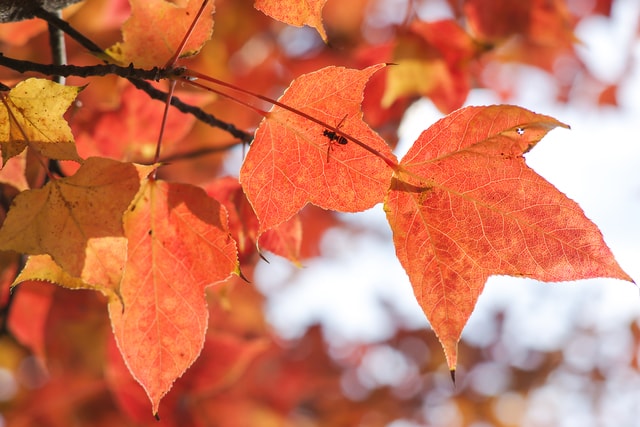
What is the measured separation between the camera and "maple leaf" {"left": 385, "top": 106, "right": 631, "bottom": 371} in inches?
27.8

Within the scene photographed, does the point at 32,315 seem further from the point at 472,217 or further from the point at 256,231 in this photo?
the point at 472,217

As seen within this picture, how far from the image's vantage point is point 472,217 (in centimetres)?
74

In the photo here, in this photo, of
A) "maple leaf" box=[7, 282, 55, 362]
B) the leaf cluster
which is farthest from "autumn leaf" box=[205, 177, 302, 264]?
"maple leaf" box=[7, 282, 55, 362]

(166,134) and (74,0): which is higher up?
(74,0)

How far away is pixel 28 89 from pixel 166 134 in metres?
0.39

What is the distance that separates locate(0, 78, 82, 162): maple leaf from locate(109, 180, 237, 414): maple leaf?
143 mm

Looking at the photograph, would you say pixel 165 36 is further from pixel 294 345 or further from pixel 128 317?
pixel 294 345

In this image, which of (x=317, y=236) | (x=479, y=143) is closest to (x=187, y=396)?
(x=479, y=143)

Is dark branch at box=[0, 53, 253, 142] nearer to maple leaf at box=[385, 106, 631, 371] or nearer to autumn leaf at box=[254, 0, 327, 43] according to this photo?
autumn leaf at box=[254, 0, 327, 43]

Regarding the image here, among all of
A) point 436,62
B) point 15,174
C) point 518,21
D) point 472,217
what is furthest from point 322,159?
point 518,21

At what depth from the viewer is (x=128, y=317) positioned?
760mm

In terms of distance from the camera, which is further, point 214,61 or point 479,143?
point 214,61

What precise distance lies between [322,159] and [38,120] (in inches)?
12.6

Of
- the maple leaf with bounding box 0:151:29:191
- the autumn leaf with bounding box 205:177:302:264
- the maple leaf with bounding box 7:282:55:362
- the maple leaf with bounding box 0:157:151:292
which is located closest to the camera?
the maple leaf with bounding box 0:157:151:292
